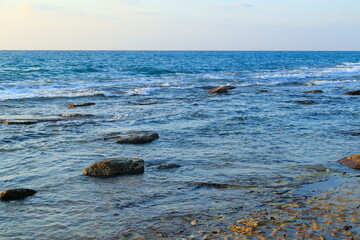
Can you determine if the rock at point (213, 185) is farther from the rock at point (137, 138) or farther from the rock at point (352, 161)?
the rock at point (137, 138)

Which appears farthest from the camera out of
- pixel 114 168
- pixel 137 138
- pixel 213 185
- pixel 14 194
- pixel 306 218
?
pixel 137 138

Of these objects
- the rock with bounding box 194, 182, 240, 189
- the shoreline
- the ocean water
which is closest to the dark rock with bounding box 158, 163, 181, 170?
the ocean water

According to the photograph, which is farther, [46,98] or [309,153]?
[46,98]

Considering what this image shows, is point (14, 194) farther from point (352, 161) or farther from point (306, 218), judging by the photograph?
point (352, 161)

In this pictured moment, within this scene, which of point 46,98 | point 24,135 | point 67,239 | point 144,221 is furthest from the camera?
point 46,98

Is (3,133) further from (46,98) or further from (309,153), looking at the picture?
(46,98)

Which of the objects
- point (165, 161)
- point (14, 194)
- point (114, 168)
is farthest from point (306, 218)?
point (14, 194)

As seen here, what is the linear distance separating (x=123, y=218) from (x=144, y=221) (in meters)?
0.36

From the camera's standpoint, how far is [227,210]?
259 inches

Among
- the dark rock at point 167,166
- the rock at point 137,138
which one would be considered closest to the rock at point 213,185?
the dark rock at point 167,166

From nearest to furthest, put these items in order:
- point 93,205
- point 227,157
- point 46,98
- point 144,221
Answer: point 144,221 < point 93,205 < point 227,157 < point 46,98

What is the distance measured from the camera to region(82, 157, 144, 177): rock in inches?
340

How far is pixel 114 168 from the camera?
8680 millimetres

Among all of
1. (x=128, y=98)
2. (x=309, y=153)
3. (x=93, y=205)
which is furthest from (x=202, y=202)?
(x=128, y=98)
